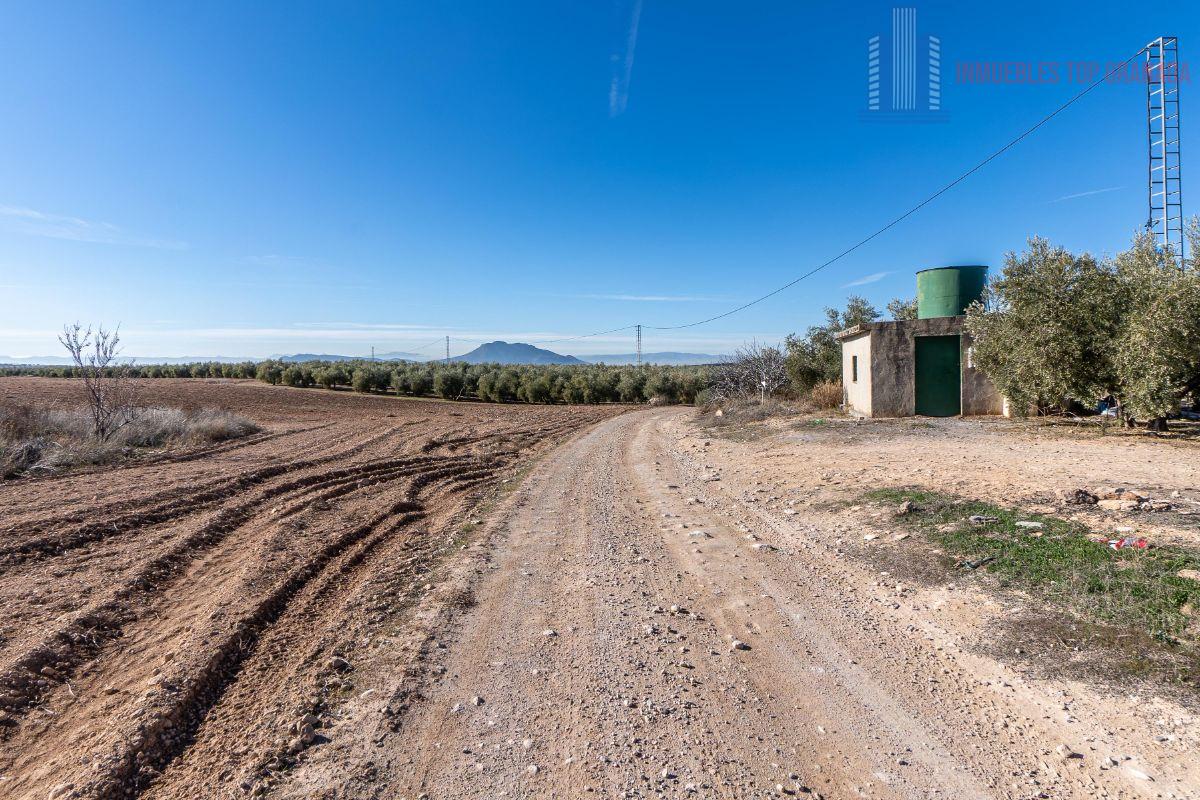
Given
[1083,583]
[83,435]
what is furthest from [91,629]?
[83,435]

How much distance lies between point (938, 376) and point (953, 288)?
9.90 feet

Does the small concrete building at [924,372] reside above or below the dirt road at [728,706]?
above

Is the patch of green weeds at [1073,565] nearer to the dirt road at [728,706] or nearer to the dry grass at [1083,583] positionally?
the dry grass at [1083,583]

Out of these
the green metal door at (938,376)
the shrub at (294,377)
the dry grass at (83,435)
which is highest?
the shrub at (294,377)

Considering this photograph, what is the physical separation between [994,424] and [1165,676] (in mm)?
13023

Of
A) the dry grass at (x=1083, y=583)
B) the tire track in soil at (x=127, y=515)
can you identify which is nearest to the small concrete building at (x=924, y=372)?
the dry grass at (x=1083, y=583)

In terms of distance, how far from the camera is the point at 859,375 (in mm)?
18547

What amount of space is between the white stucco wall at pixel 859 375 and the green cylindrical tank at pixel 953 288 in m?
2.26

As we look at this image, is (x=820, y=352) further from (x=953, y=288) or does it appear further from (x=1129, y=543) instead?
(x=1129, y=543)

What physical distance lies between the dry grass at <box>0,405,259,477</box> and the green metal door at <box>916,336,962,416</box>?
65.5ft

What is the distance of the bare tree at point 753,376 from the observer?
88.9ft

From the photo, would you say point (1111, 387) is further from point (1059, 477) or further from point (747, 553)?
point (747, 553)

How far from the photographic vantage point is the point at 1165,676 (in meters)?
3.57

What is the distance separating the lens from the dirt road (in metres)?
2.88
